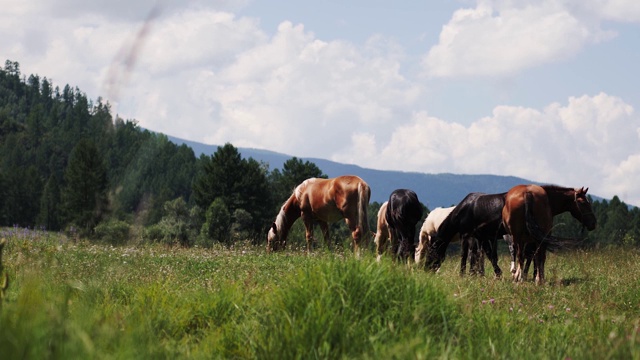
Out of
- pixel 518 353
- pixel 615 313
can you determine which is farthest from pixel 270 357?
pixel 615 313

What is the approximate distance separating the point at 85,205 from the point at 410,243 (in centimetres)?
9340

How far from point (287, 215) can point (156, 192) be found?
12246 cm

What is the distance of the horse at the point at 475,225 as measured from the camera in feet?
49.1

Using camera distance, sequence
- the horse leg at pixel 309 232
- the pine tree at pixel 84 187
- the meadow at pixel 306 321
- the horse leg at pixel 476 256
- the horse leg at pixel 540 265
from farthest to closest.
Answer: the pine tree at pixel 84 187, the horse leg at pixel 309 232, the horse leg at pixel 476 256, the horse leg at pixel 540 265, the meadow at pixel 306 321

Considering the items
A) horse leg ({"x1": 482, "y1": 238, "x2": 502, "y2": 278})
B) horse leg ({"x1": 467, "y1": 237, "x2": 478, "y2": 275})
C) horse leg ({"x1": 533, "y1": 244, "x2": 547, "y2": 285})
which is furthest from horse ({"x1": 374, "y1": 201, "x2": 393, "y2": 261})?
horse leg ({"x1": 533, "y1": 244, "x2": 547, "y2": 285})

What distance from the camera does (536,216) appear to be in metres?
13.8

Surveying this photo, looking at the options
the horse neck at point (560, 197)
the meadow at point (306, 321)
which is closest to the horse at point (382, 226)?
the horse neck at point (560, 197)

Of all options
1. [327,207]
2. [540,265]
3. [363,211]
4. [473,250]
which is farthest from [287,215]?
[540,265]

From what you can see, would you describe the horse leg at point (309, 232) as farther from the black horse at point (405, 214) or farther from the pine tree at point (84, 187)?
the pine tree at point (84, 187)

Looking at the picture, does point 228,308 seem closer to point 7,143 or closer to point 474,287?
point 474,287

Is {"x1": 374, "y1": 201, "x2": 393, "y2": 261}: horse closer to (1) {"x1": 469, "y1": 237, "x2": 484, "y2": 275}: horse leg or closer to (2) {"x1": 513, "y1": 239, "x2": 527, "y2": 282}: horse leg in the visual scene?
(1) {"x1": 469, "y1": 237, "x2": 484, "y2": 275}: horse leg

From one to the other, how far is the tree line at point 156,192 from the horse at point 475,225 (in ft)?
6.29

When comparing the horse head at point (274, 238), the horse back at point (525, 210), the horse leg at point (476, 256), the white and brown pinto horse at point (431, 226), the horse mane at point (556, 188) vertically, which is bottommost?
the horse head at point (274, 238)

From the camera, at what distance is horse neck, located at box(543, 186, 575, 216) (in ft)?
47.4
